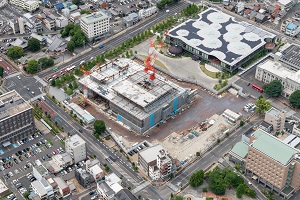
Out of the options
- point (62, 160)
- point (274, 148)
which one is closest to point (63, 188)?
point (62, 160)

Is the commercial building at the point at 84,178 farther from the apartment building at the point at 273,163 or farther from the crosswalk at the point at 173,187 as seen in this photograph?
the apartment building at the point at 273,163

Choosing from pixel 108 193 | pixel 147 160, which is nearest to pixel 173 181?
pixel 147 160

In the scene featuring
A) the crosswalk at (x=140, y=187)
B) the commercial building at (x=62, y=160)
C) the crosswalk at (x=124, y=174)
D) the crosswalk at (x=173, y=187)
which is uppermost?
the commercial building at (x=62, y=160)

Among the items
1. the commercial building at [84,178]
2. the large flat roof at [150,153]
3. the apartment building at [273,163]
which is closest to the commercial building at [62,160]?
the commercial building at [84,178]

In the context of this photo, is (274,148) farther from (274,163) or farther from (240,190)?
(240,190)

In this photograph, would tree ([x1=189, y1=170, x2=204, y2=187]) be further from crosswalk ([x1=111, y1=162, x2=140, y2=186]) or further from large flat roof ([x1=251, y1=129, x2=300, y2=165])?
large flat roof ([x1=251, y1=129, x2=300, y2=165])

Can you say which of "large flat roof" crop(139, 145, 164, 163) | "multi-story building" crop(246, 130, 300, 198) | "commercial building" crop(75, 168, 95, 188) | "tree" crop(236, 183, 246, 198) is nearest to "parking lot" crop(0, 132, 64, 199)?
"commercial building" crop(75, 168, 95, 188)
